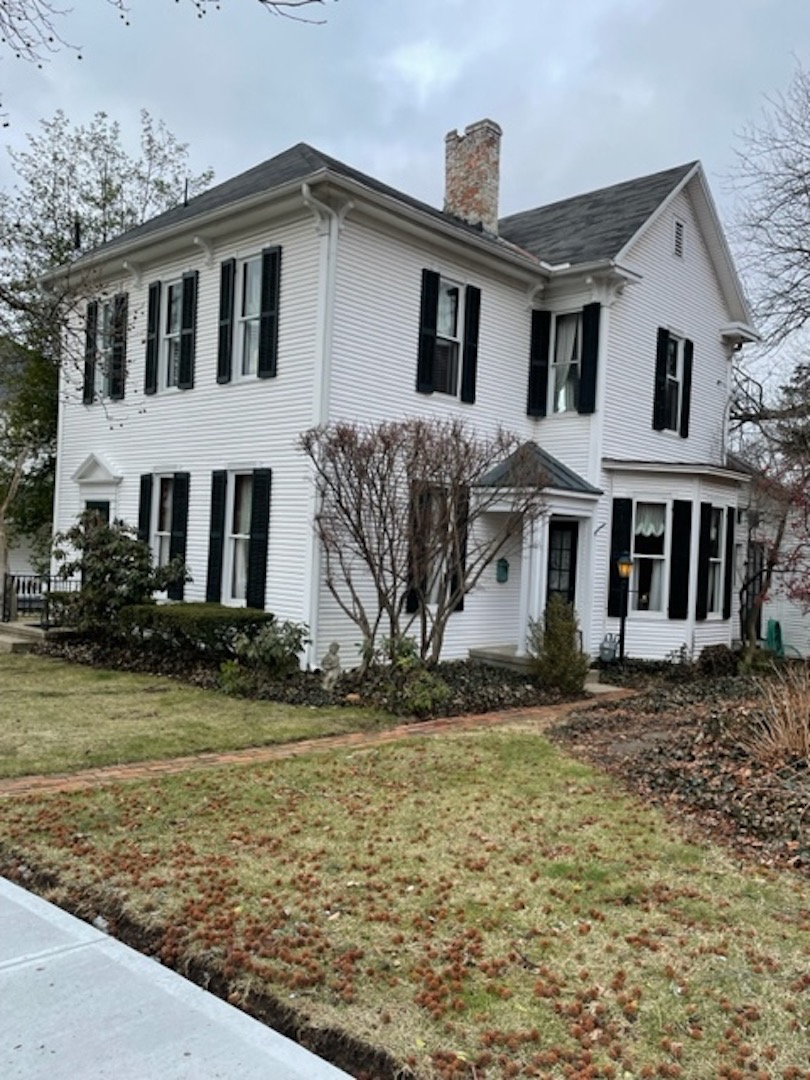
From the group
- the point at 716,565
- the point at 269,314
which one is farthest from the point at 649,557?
the point at 269,314

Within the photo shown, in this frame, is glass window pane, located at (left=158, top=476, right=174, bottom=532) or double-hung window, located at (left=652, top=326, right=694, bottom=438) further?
double-hung window, located at (left=652, top=326, right=694, bottom=438)

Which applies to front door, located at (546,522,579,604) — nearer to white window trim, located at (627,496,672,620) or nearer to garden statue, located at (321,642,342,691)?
white window trim, located at (627,496,672,620)

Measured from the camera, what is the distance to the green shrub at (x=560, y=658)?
10.8 meters

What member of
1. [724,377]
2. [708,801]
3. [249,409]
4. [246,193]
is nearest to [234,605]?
[249,409]

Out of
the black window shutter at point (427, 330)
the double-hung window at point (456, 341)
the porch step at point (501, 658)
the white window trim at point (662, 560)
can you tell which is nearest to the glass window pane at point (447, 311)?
the double-hung window at point (456, 341)

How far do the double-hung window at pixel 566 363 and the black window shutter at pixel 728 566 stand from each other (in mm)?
3378

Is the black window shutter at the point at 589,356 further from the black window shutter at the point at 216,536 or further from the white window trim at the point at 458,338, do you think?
the black window shutter at the point at 216,536

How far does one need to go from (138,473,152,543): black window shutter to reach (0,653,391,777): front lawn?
3397mm

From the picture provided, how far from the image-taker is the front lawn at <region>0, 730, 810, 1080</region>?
112 inches

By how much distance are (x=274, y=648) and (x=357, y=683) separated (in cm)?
106

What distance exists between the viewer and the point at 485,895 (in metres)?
4.06

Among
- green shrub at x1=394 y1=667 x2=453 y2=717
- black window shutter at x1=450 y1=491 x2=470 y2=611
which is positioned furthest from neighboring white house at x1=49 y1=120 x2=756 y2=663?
green shrub at x1=394 y1=667 x2=453 y2=717

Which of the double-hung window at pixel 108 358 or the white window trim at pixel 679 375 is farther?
the white window trim at pixel 679 375

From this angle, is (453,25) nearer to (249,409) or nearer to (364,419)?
(364,419)
